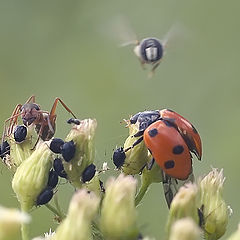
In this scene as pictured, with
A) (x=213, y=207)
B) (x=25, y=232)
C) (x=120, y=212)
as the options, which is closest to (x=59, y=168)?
(x=25, y=232)

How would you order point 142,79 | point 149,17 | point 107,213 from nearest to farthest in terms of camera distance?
point 107,213
point 142,79
point 149,17

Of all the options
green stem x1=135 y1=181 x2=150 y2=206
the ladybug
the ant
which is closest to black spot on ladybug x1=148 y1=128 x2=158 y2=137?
the ladybug

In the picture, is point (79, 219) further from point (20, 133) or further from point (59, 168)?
point (20, 133)

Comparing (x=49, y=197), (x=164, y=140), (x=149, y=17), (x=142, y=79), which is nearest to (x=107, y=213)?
(x=49, y=197)

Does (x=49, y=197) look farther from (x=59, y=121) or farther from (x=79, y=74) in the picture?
(x=79, y=74)

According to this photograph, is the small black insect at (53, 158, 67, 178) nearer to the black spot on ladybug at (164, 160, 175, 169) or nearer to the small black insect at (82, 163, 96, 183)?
the small black insect at (82, 163, 96, 183)

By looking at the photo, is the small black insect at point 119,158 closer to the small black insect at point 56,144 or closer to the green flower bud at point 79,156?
the green flower bud at point 79,156
